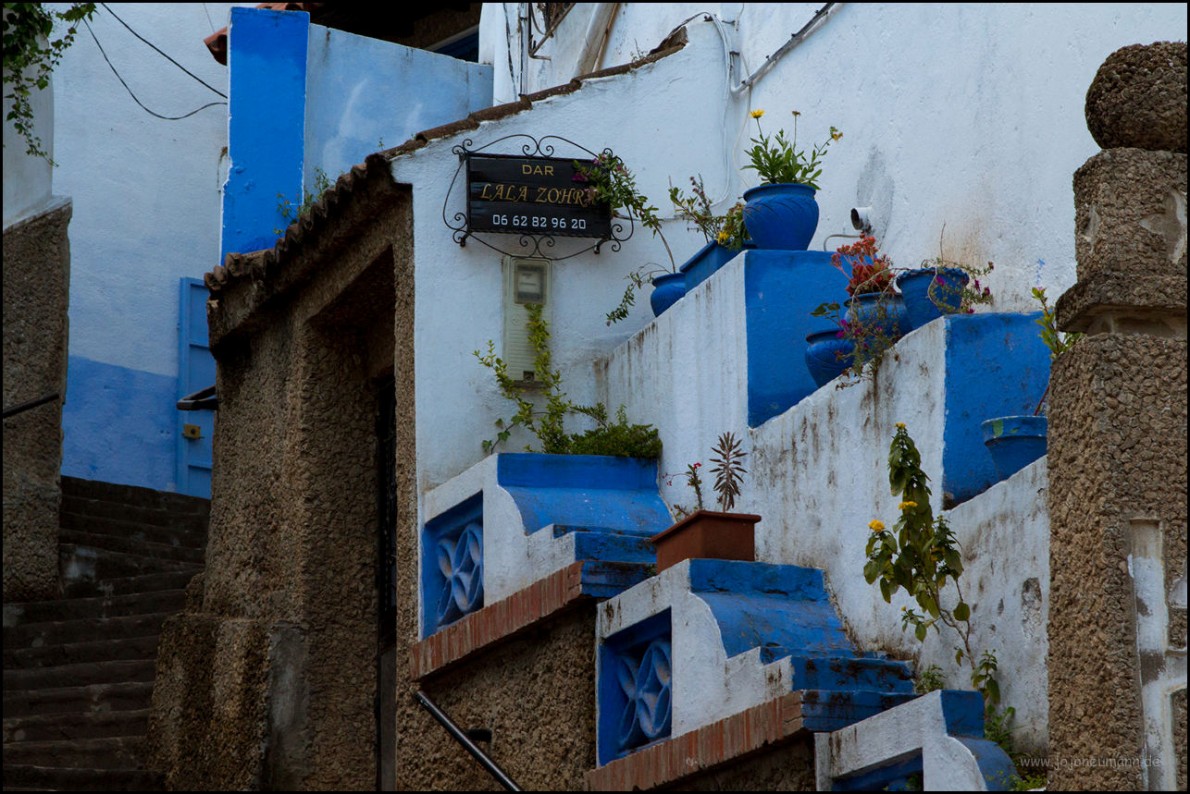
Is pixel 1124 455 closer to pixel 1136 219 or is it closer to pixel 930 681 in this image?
pixel 1136 219

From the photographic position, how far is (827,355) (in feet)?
21.0

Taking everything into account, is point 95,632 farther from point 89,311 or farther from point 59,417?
point 89,311

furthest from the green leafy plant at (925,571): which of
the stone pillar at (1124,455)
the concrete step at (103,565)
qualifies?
the concrete step at (103,565)

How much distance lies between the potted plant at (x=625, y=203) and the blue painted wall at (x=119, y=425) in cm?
806

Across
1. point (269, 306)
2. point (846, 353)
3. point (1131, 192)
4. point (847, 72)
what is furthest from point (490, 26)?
point (1131, 192)

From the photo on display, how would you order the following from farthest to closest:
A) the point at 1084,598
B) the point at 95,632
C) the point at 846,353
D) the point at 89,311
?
the point at 89,311 < the point at 95,632 < the point at 846,353 < the point at 1084,598

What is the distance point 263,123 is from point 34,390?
3.06 meters

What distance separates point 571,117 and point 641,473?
6.48 feet

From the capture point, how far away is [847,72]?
819cm

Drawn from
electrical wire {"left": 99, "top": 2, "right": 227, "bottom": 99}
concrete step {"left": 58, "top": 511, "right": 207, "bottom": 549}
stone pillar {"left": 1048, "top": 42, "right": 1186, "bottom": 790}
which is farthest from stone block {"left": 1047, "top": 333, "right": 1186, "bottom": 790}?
electrical wire {"left": 99, "top": 2, "right": 227, "bottom": 99}

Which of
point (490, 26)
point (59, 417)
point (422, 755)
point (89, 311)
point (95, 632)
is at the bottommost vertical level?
point (422, 755)

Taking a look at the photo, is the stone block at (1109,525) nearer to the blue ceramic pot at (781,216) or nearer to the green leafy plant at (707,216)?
the blue ceramic pot at (781,216)

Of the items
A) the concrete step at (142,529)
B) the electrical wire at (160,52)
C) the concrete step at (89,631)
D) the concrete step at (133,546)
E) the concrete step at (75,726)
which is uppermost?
the electrical wire at (160,52)

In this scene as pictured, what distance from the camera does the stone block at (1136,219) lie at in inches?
162
